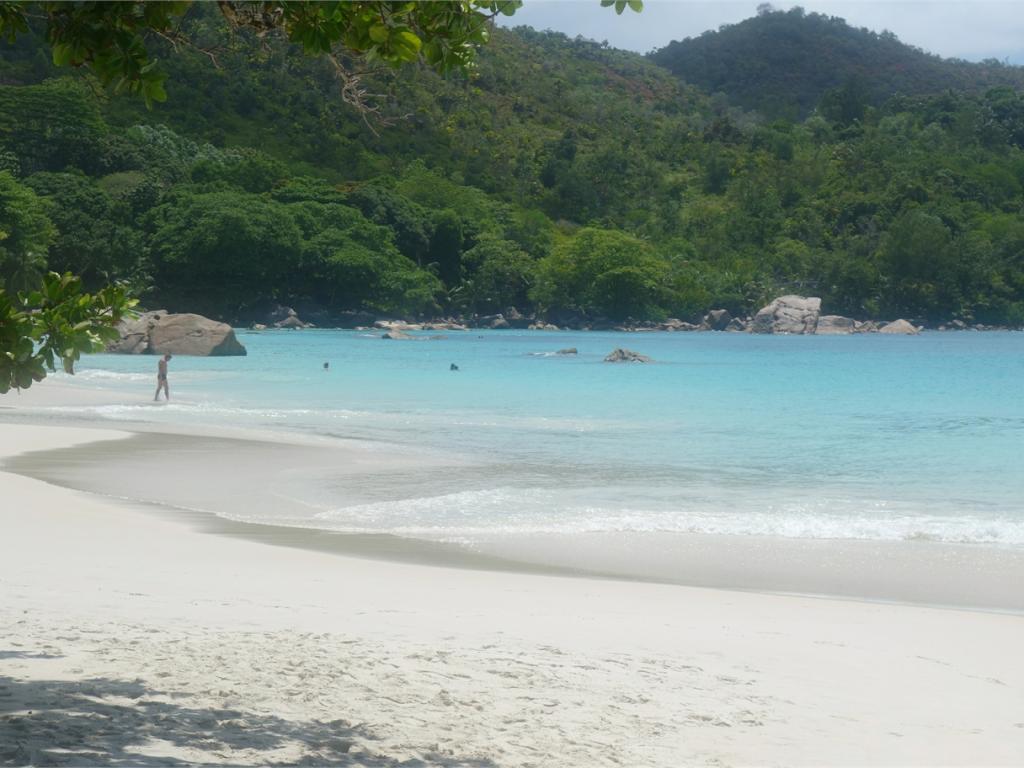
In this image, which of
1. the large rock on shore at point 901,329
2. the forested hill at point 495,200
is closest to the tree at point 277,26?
the forested hill at point 495,200

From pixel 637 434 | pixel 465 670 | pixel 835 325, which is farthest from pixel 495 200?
pixel 465 670

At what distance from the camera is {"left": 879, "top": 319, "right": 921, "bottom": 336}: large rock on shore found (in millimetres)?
86688

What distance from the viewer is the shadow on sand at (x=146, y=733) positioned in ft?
13.5

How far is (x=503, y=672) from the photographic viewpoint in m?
5.53

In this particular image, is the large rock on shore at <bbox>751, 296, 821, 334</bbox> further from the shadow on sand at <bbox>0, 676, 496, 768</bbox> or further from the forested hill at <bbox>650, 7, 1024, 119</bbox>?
the forested hill at <bbox>650, 7, 1024, 119</bbox>

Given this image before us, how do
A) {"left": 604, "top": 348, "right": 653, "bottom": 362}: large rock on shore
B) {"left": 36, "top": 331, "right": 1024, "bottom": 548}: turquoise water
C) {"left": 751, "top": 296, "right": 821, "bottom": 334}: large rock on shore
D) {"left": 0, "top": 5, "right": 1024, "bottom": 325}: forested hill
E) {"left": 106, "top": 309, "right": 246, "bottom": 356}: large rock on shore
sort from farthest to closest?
{"left": 751, "top": 296, "right": 821, "bottom": 334}: large rock on shore, {"left": 0, "top": 5, "right": 1024, "bottom": 325}: forested hill, {"left": 604, "top": 348, "right": 653, "bottom": 362}: large rock on shore, {"left": 106, "top": 309, "right": 246, "bottom": 356}: large rock on shore, {"left": 36, "top": 331, "right": 1024, "bottom": 548}: turquoise water

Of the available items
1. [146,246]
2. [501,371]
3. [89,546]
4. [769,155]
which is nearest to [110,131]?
[146,246]

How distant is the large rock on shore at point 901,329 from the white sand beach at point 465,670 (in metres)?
82.6

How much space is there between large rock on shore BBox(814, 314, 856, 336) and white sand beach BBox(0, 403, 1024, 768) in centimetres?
8221

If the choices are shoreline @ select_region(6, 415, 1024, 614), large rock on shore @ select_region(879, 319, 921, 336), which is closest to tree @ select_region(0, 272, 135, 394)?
shoreline @ select_region(6, 415, 1024, 614)

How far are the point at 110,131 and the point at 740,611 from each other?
82239mm

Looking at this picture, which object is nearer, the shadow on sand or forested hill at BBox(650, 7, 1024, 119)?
the shadow on sand

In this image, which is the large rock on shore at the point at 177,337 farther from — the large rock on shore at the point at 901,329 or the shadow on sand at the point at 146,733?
the large rock on shore at the point at 901,329

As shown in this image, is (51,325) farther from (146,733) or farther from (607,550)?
(607,550)
